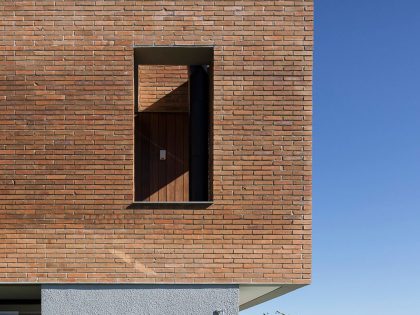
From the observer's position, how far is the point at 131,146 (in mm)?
10250

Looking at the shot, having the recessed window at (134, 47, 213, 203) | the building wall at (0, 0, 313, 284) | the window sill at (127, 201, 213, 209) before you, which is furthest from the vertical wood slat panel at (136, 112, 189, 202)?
the building wall at (0, 0, 313, 284)

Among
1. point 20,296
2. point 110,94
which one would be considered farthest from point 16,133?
point 20,296

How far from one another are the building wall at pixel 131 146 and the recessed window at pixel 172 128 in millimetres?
786

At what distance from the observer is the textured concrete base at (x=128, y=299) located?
10016 mm

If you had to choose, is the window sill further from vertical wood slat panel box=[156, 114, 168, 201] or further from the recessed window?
vertical wood slat panel box=[156, 114, 168, 201]

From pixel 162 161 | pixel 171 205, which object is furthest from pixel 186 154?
pixel 171 205

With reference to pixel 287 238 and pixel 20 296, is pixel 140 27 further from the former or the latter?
pixel 20 296

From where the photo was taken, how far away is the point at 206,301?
10.1m

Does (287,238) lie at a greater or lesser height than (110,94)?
lesser

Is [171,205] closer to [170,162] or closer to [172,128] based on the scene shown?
[170,162]

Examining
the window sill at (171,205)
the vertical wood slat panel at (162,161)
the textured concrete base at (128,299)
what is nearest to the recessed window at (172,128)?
the vertical wood slat panel at (162,161)

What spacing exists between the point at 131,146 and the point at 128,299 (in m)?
2.29

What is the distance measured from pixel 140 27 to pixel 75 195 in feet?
9.07

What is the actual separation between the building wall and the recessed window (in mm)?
786
